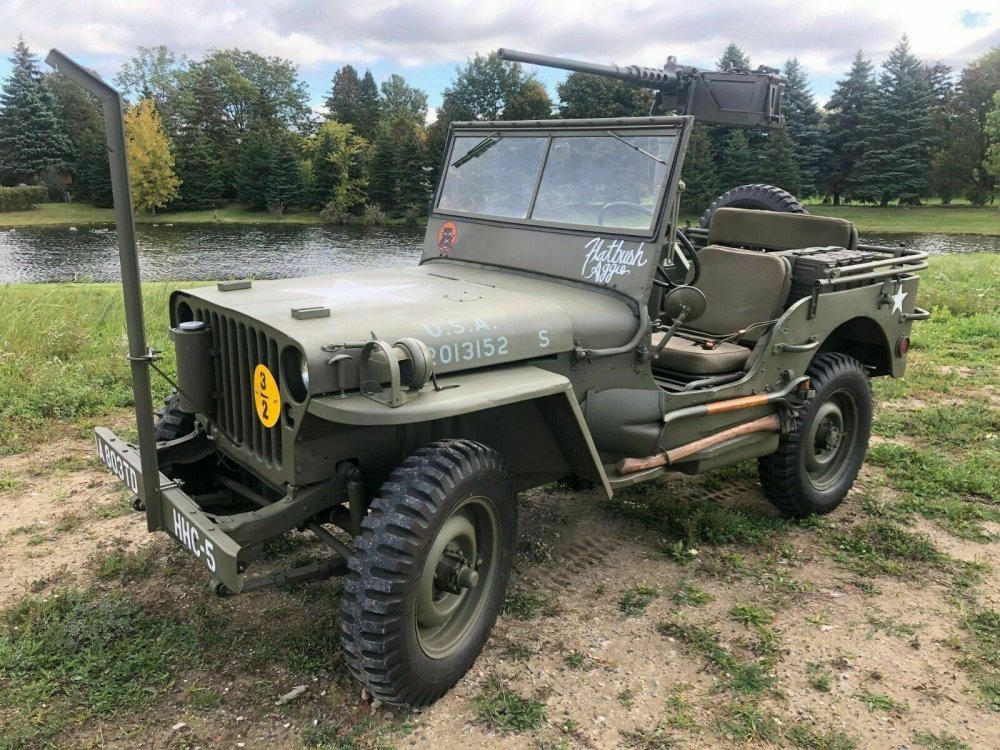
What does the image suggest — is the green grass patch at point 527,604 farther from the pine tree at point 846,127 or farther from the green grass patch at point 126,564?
the pine tree at point 846,127

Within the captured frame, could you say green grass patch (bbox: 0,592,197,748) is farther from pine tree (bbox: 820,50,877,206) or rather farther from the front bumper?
pine tree (bbox: 820,50,877,206)

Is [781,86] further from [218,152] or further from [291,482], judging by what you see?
[218,152]

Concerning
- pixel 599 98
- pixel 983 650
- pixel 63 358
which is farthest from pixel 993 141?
pixel 983 650

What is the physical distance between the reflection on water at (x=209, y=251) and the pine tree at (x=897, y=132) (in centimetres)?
2332

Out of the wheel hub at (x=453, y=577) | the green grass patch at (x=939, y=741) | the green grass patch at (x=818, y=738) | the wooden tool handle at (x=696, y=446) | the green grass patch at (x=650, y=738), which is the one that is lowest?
the green grass patch at (x=650, y=738)

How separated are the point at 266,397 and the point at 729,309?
2909 millimetres

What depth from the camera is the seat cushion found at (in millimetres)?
4371

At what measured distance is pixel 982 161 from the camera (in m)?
44.6

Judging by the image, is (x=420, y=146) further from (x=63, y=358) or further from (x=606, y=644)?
(x=606, y=644)

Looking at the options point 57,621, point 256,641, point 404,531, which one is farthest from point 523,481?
point 57,621

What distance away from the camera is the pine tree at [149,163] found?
111ft

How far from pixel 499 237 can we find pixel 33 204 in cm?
3948

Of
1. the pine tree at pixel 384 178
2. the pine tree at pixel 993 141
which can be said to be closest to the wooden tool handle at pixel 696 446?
the pine tree at pixel 384 178

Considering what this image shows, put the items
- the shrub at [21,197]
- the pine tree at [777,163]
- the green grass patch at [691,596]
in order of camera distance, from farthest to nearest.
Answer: the pine tree at [777,163] < the shrub at [21,197] < the green grass patch at [691,596]
